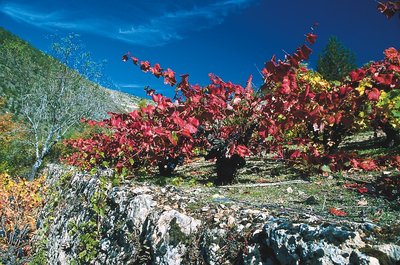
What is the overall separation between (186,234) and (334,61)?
4699 cm

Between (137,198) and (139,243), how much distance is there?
59 cm

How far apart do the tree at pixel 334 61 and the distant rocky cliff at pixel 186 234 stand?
43043 millimetres

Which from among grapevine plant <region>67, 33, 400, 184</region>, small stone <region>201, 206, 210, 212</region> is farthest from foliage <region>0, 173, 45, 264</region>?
small stone <region>201, 206, 210, 212</region>

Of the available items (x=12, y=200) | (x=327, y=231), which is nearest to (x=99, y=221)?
(x=327, y=231)

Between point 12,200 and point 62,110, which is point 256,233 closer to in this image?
point 12,200

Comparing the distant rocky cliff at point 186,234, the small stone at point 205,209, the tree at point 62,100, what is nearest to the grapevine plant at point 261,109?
the distant rocky cliff at point 186,234

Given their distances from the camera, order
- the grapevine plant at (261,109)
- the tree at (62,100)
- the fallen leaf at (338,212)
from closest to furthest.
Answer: the fallen leaf at (338,212), the grapevine plant at (261,109), the tree at (62,100)

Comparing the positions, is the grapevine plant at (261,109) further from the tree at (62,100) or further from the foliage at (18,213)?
the tree at (62,100)

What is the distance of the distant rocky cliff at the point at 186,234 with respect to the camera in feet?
6.31

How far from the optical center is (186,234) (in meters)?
2.94

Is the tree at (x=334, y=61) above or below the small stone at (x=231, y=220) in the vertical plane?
above

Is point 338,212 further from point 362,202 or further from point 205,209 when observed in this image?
point 205,209

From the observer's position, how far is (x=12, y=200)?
400 inches

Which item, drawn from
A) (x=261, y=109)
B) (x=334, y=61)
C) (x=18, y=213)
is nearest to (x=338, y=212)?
(x=261, y=109)
